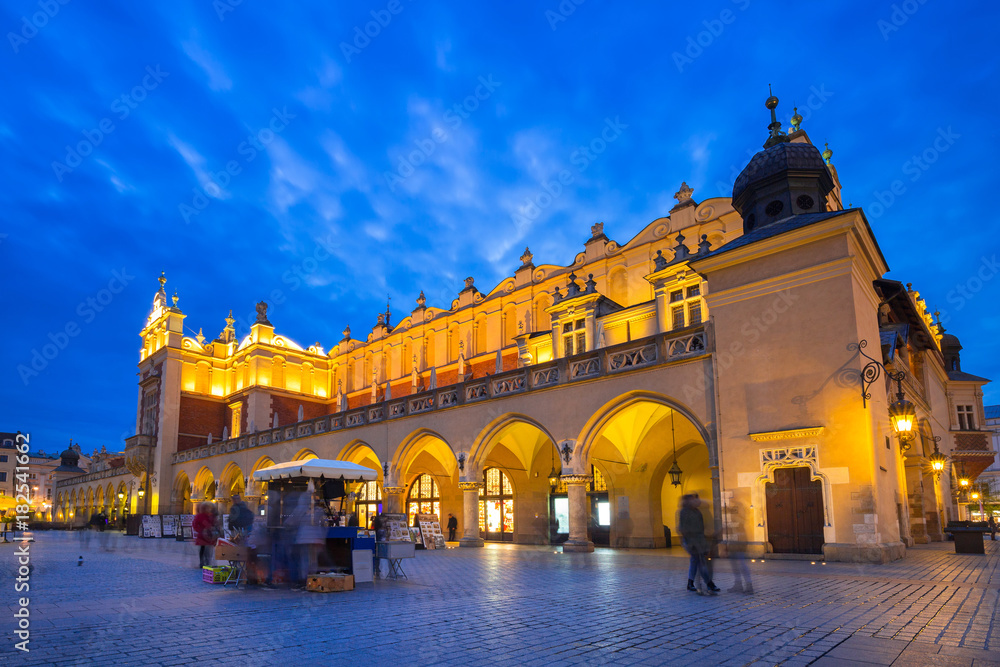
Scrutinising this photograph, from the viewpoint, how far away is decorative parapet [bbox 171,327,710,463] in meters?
17.3

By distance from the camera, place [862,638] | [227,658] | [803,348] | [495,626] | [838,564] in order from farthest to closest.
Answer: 1. [803,348]
2. [838,564]
3. [495,626]
4. [862,638]
5. [227,658]

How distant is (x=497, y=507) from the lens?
28047 millimetres

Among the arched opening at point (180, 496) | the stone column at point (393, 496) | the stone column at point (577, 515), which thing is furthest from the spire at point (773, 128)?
the arched opening at point (180, 496)

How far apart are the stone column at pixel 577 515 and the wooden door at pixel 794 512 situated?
5.38 metres

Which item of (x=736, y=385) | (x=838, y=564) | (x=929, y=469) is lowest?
(x=838, y=564)

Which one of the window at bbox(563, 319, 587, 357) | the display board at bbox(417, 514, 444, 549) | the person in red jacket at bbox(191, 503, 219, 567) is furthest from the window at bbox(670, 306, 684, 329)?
the person in red jacket at bbox(191, 503, 219, 567)

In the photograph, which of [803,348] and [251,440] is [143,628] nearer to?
[803,348]

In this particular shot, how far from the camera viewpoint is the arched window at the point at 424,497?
3062 centimetres

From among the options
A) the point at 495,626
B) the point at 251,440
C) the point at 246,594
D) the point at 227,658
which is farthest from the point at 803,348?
the point at 251,440

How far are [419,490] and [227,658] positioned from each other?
26.4 meters

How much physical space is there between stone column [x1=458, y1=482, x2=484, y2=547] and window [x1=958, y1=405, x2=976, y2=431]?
29.8 metres

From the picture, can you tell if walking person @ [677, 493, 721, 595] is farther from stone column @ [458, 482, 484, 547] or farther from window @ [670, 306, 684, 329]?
window @ [670, 306, 684, 329]

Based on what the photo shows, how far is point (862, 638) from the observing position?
6090 millimetres

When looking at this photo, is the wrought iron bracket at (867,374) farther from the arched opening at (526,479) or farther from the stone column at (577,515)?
the arched opening at (526,479)
